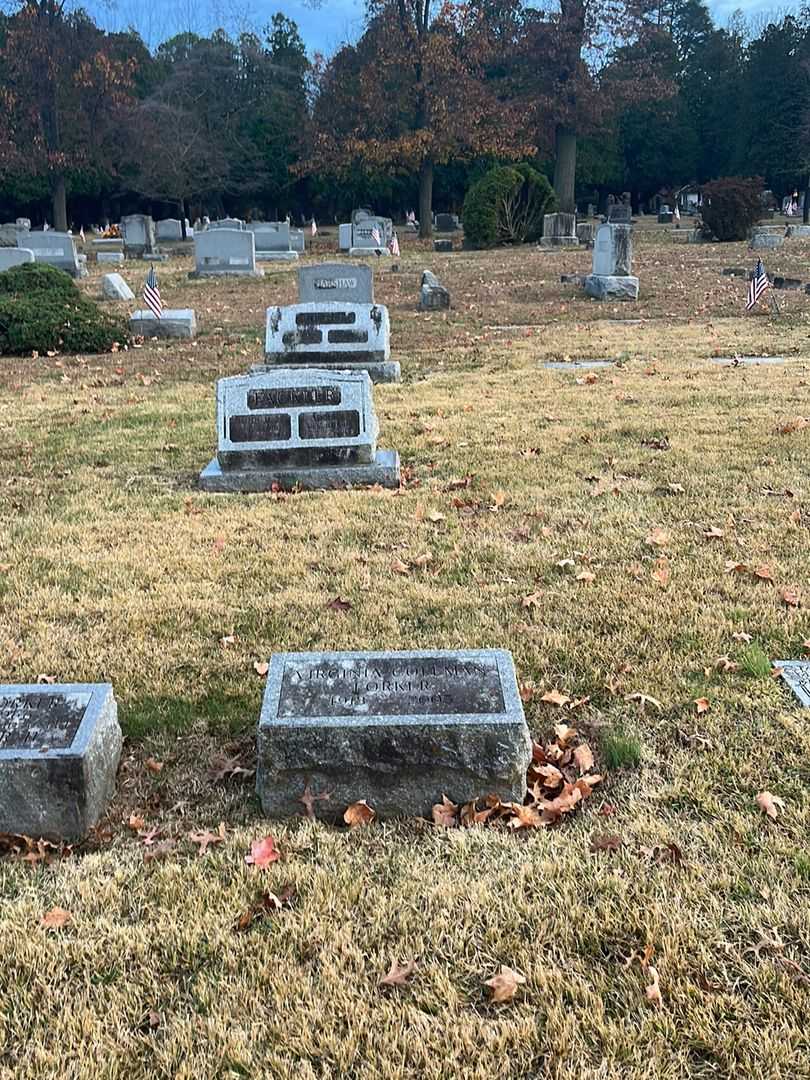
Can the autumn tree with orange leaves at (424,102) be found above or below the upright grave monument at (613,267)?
above

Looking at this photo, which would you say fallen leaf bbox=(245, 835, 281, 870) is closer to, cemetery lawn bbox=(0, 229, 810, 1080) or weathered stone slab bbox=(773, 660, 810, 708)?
cemetery lawn bbox=(0, 229, 810, 1080)

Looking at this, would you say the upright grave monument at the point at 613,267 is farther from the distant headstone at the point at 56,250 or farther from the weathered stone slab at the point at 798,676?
the distant headstone at the point at 56,250

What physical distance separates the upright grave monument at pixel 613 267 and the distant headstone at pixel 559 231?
42.8 feet

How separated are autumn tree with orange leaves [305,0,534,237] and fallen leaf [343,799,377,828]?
38.3 meters

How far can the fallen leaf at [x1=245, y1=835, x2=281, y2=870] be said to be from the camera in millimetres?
2826

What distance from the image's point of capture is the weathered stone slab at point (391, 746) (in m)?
2.98

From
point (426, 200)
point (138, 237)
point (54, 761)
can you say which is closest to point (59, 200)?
point (138, 237)

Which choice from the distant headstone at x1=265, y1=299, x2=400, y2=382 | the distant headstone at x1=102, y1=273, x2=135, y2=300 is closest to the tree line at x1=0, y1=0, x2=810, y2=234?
the distant headstone at x1=102, y1=273, x2=135, y2=300

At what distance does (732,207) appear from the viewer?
29.5m

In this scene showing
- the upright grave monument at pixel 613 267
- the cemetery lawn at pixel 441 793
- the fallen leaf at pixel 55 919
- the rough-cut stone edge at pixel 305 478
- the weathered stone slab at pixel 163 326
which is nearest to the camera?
the cemetery lawn at pixel 441 793

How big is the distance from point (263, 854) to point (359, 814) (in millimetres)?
356

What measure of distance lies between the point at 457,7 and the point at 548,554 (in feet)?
134

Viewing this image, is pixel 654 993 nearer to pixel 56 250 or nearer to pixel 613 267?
pixel 613 267

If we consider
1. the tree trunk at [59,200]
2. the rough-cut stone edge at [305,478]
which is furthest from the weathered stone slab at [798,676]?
the tree trunk at [59,200]
